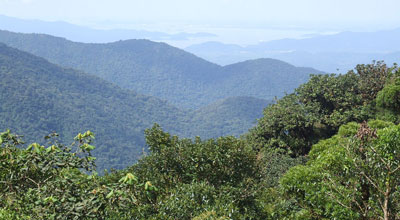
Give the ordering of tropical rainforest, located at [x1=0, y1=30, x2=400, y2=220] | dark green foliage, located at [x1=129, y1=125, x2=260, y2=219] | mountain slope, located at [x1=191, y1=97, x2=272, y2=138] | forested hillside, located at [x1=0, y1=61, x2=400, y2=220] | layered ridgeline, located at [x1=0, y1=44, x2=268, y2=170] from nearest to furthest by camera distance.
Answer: forested hillside, located at [x1=0, y1=61, x2=400, y2=220]
tropical rainforest, located at [x1=0, y1=30, x2=400, y2=220]
dark green foliage, located at [x1=129, y1=125, x2=260, y2=219]
layered ridgeline, located at [x1=0, y1=44, x2=268, y2=170]
mountain slope, located at [x1=191, y1=97, x2=272, y2=138]

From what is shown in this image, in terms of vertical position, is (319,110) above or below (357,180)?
below

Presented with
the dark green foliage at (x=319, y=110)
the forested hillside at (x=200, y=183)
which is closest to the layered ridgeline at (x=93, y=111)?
the dark green foliage at (x=319, y=110)

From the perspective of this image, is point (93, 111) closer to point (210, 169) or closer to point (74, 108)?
point (74, 108)

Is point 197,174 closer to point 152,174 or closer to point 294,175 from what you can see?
point 152,174

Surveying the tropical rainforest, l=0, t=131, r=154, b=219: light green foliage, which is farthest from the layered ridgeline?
l=0, t=131, r=154, b=219: light green foliage

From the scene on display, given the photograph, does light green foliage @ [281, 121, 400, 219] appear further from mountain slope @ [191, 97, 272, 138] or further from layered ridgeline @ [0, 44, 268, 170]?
mountain slope @ [191, 97, 272, 138]

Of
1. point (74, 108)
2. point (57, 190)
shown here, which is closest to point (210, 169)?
point (57, 190)

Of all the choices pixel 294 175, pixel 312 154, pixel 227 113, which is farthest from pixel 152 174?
pixel 227 113

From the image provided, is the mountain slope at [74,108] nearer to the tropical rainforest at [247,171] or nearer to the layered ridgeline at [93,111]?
the layered ridgeline at [93,111]
